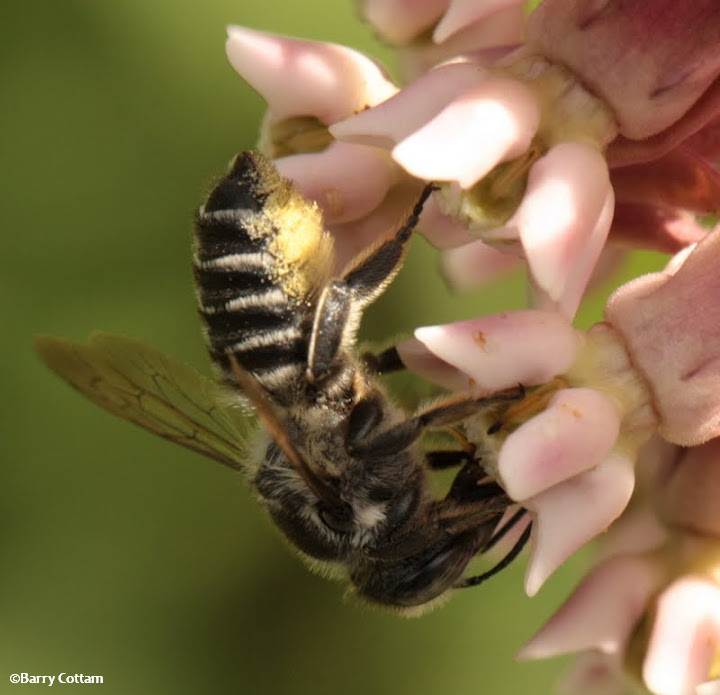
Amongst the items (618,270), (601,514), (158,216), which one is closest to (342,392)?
(601,514)

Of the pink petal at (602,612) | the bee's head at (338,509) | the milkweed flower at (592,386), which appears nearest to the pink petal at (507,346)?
the milkweed flower at (592,386)

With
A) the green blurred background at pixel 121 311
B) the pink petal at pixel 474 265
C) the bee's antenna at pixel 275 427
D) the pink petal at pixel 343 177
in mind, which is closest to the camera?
the bee's antenna at pixel 275 427

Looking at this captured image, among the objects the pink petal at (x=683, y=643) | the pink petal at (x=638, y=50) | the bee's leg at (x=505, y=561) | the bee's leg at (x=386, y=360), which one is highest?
the pink petal at (x=638, y=50)

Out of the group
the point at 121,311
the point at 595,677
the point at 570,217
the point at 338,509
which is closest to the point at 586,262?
the point at 570,217

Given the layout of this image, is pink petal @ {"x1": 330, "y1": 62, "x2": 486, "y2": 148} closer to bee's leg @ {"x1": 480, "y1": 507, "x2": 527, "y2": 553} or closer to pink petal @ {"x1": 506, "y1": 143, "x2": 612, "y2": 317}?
pink petal @ {"x1": 506, "y1": 143, "x2": 612, "y2": 317}

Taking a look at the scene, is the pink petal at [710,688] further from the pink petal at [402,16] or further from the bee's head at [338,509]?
the pink petal at [402,16]

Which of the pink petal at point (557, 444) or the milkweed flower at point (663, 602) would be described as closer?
the pink petal at point (557, 444)

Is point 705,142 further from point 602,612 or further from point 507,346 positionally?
point 602,612
